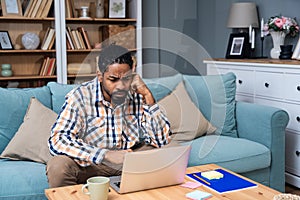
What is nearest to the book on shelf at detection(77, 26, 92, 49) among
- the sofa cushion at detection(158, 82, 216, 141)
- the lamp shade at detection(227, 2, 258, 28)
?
the lamp shade at detection(227, 2, 258, 28)

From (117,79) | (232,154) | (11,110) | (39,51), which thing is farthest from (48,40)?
(117,79)

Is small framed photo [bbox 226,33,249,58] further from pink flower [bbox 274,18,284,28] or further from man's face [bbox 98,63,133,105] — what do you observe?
man's face [bbox 98,63,133,105]

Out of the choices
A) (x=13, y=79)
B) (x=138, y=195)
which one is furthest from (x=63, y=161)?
(x=13, y=79)

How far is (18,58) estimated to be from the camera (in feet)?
13.9

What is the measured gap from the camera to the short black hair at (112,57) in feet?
5.49

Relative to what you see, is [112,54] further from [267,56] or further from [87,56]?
[87,56]

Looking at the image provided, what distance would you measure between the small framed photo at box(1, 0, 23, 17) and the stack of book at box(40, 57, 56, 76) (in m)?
0.54

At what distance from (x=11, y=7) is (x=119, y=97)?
273cm

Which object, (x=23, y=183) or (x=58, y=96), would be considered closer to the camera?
(x=23, y=183)

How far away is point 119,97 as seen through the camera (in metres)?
1.83

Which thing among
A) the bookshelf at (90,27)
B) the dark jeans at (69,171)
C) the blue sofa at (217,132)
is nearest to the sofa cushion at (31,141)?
the blue sofa at (217,132)

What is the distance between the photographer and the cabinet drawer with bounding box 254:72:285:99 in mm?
3158

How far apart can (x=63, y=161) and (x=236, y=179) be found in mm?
792

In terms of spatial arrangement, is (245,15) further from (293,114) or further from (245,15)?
(293,114)
